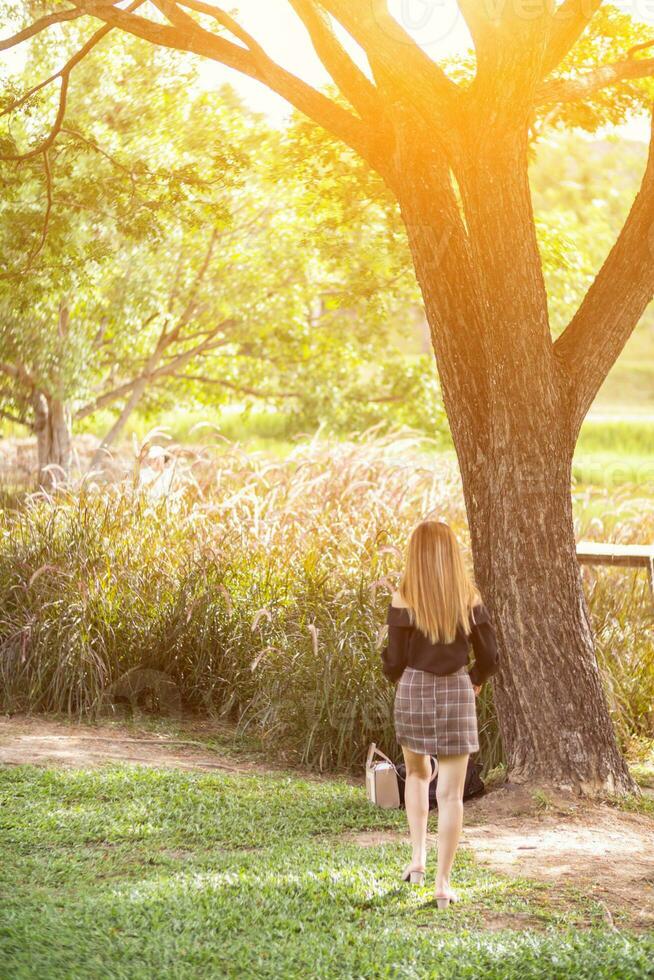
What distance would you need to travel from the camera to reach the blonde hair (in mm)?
4887

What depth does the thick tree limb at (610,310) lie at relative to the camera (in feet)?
22.1

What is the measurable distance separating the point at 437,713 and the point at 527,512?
1904 millimetres

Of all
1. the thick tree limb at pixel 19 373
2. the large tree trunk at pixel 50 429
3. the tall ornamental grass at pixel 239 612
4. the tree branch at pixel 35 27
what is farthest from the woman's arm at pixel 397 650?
the large tree trunk at pixel 50 429

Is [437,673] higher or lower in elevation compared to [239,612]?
lower

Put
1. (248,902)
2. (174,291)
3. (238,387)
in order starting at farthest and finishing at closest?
(238,387), (174,291), (248,902)

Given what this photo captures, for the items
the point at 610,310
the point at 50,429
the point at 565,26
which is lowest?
the point at 610,310

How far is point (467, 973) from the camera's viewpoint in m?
4.08

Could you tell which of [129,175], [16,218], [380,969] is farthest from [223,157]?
[380,969]

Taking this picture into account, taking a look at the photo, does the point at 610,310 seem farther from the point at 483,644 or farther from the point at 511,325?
the point at 483,644

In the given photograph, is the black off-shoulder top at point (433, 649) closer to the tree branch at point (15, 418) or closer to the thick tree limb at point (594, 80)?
the thick tree limb at point (594, 80)

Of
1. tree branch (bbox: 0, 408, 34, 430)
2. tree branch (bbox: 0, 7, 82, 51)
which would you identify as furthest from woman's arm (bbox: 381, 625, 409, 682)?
tree branch (bbox: 0, 408, 34, 430)

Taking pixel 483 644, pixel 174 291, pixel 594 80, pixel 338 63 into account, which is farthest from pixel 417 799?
pixel 174 291

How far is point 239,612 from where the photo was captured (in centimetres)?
885

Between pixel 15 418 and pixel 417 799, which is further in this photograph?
pixel 15 418
